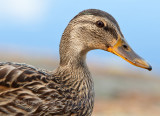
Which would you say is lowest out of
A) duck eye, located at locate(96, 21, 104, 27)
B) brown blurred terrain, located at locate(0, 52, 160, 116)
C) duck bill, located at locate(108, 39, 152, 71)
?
brown blurred terrain, located at locate(0, 52, 160, 116)

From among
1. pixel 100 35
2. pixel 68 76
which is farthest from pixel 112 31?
pixel 68 76

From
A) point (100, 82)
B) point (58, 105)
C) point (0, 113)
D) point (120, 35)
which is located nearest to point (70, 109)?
point (58, 105)

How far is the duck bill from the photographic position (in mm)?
3885

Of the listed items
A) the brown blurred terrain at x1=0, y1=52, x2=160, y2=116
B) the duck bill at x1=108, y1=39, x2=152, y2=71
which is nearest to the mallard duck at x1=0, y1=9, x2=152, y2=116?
the duck bill at x1=108, y1=39, x2=152, y2=71

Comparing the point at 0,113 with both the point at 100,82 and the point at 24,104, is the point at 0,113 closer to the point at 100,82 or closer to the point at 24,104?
the point at 24,104

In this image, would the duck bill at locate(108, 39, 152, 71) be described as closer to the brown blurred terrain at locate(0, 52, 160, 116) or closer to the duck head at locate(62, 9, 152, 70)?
the duck head at locate(62, 9, 152, 70)

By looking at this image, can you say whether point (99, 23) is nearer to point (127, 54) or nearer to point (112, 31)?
point (112, 31)

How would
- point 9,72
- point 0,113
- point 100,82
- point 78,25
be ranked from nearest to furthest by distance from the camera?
point 0,113
point 9,72
point 78,25
point 100,82

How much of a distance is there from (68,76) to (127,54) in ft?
2.50

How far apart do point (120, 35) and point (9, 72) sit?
4.37 feet

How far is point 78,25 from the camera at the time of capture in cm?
398

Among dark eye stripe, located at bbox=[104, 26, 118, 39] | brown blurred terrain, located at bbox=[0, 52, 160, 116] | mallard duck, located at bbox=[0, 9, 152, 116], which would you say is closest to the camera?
mallard duck, located at bbox=[0, 9, 152, 116]

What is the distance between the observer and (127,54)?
3953mm

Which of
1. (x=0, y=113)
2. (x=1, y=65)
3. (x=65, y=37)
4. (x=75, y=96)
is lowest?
(x=0, y=113)
